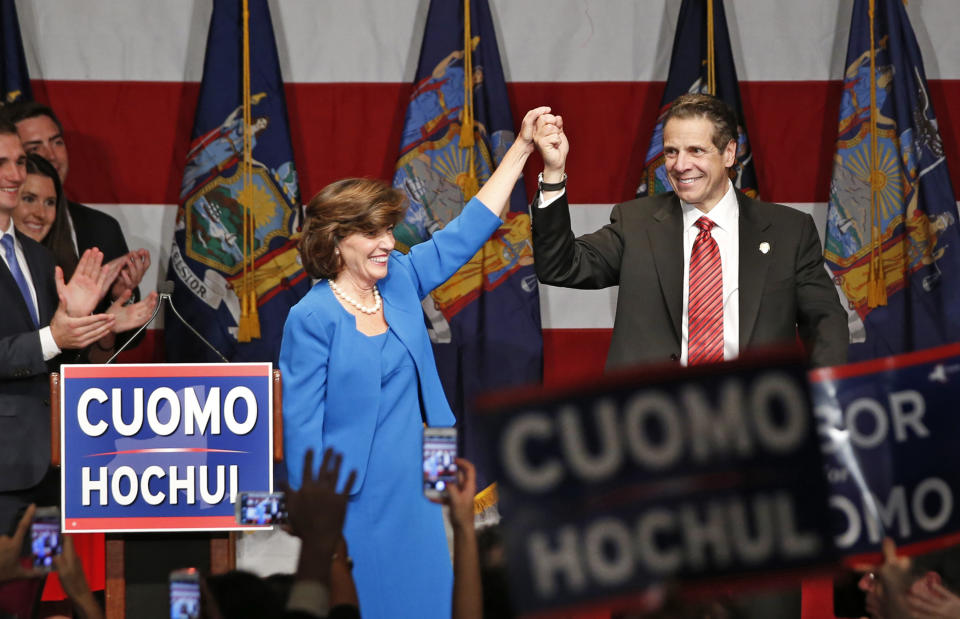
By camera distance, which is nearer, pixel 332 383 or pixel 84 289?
pixel 332 383

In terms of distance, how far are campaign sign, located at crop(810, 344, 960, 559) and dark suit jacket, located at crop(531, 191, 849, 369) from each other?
3.20ft

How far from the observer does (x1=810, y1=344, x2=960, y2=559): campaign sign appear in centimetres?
140

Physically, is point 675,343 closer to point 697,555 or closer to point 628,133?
point 697,555

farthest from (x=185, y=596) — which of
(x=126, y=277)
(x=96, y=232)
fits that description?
(x=96, y=232)

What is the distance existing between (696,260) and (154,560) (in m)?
1.41

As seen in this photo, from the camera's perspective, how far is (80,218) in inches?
160

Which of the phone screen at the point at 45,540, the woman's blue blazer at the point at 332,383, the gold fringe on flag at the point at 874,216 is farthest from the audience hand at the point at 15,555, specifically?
the gold fringe on flag at the point at 874,216

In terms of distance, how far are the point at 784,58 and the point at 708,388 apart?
3.42 meters

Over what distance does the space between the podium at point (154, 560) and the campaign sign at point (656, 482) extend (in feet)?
4.48

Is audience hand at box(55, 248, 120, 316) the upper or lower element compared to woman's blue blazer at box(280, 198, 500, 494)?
upper

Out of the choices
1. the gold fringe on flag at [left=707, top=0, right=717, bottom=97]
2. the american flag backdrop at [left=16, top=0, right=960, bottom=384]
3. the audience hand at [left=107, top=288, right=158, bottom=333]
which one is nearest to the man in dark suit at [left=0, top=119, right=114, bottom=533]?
the audience hand at [left=107, top=288, right=158, bottom=333]

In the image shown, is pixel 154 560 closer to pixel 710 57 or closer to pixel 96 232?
pixel 96 232

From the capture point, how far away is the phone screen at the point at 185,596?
5.69 ft

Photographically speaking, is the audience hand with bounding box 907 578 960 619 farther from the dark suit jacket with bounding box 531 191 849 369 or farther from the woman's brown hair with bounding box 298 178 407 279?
the woman's brown hair with bounding box 298 178 407 279
